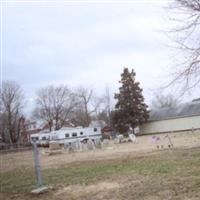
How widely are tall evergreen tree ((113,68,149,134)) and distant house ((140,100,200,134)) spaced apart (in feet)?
14.2

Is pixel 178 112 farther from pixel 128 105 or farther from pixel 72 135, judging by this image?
pixel 72 135

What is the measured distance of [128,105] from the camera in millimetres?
57688

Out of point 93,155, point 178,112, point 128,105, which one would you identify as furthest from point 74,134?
point 93,155

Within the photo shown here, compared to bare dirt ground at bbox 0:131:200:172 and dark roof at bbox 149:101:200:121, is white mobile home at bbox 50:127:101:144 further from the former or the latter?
bare dirt ground at bbox 0:131:200:172

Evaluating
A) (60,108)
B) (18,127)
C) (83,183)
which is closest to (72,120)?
(60,108)

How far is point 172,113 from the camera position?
207ft

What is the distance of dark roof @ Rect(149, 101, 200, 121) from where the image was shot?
60438mm

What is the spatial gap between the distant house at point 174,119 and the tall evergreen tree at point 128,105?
4.33 metres

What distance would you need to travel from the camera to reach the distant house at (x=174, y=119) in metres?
59.4

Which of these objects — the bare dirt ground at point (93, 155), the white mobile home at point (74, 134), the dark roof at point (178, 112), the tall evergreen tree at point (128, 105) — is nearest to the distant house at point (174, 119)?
the dark roof at point (178, 112)

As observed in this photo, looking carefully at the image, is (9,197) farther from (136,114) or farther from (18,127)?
(18,127)

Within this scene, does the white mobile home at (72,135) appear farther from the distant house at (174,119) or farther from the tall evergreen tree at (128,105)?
the distant house at (174,119)

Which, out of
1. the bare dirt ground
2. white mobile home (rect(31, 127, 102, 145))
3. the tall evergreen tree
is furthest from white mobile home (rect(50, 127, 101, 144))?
the bare dirt ground

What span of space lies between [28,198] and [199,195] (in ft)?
14.0
